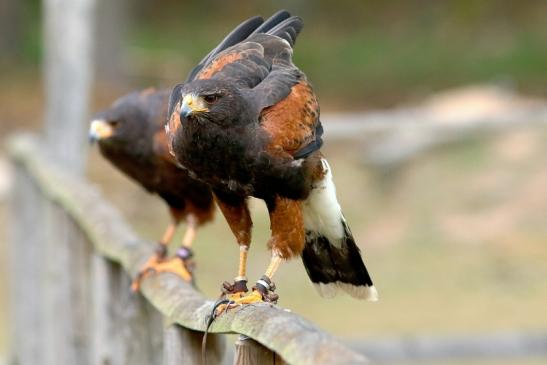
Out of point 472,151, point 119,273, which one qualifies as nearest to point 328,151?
point 472,151

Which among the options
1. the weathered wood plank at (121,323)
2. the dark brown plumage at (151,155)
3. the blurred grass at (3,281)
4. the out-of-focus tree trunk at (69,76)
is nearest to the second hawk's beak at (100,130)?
the dark brown plumage at (151,155)

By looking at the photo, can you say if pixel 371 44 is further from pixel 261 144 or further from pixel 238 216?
pixel 261 144

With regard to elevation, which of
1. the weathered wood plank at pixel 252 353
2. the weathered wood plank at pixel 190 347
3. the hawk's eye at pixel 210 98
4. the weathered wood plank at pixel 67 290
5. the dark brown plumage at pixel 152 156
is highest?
the dark brown plumage at pixel 152 156

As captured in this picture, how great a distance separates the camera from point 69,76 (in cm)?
909

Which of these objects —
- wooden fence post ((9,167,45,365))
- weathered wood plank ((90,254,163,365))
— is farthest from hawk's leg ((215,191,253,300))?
wooden fence post ((9,167,45,365))

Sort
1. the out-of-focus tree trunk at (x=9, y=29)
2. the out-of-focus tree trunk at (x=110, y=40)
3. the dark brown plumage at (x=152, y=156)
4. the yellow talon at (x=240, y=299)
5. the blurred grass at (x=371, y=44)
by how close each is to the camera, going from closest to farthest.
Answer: the yellow talon at (x=240, y=299), the dark brown plumage at (x=152, y=156), the out-of-focus tree trunk at (x=110, y=40), the blurred grass at (x=371, y=44), the out-of-focus tree trunk at (x=9, y=29)

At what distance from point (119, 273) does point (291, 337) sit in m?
2.31

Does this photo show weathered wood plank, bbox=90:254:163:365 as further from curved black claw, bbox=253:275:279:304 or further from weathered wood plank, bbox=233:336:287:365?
weathered wood plank, bbox=233:336:287:365

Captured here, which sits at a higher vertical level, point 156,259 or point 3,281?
point 3,281

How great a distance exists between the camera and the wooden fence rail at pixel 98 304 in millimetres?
3012

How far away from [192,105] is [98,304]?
123 centimetres

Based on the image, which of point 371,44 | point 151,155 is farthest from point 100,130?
point 371,44

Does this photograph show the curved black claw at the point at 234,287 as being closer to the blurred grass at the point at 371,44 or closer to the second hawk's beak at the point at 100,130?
the second hawk's beak at the point at 100,130

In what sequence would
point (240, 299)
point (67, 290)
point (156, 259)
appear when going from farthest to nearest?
1. point (67, 290)
2. point (156, 259)
3. point (240, 299)
